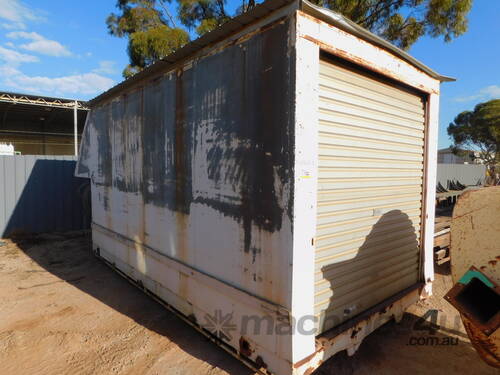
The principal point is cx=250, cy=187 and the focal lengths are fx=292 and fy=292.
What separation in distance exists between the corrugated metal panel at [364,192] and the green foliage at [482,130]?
28.8 meters

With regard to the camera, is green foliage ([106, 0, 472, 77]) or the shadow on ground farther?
green foliage ([106, 0, 472, 77])

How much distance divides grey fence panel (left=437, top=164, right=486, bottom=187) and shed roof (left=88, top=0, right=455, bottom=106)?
478 inches

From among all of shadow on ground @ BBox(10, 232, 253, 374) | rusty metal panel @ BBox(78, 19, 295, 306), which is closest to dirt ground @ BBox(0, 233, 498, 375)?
shadow on ground @ BBox(10, 232, 253, 374)

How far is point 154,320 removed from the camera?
3584 millimetres

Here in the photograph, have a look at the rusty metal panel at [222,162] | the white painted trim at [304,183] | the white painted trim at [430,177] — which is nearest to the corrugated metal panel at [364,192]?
the white painted trim at [430,177]

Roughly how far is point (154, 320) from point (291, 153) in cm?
279

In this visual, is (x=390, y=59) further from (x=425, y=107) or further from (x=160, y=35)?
(x=160, y=35)

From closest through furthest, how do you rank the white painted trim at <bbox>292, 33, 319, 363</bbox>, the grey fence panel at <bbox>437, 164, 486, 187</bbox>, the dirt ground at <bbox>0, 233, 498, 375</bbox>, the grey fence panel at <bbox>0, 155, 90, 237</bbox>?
the white painted trim at <bbox>292, 33, 319, 363</bbox>
the dirt ground at <bbox>0, 233, 498, 375</bbox>
the grey fence panel at <bbox>0, 155, 90, 237</bbox>
the grey fence panel at <bbox>437, 164, 486, 187</bbox>

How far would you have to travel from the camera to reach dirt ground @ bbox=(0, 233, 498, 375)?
2.77m

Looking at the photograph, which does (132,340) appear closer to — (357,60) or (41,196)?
Result: (357,60)

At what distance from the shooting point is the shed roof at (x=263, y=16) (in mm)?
2188

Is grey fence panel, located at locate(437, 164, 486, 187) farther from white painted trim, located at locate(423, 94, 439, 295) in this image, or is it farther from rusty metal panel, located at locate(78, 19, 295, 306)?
rusty metal panel, located at locate(78, 19, 295, 306)

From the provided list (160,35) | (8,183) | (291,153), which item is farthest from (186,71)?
(160,35)

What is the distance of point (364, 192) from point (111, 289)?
3.95m
